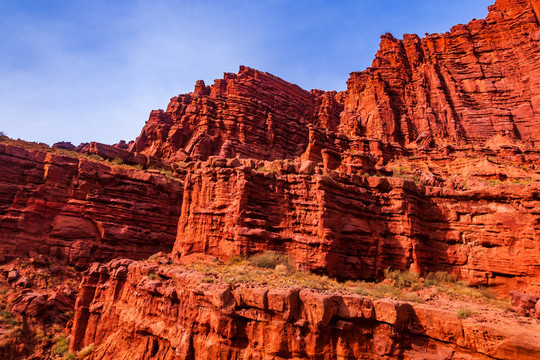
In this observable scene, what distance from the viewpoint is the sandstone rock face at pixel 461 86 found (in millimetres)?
39406

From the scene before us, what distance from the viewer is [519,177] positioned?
81.9 feet

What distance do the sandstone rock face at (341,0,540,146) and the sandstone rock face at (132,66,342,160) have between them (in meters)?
13.2

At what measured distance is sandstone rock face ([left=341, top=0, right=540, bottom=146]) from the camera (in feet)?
129

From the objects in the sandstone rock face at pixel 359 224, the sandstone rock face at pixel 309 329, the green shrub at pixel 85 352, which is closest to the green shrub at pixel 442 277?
the sandstone rock face at pixel 359 224

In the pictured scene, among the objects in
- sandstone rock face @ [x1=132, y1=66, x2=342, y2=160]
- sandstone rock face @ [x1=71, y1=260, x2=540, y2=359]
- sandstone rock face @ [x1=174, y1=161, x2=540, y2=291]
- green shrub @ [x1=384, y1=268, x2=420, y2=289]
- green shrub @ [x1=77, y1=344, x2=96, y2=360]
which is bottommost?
green shrub @ [x1=77, y1=344, x2=96, y2=360]

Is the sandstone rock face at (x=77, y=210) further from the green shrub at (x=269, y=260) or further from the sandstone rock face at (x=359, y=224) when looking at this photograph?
the green shrub at (x=269, y=260)

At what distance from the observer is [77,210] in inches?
1038

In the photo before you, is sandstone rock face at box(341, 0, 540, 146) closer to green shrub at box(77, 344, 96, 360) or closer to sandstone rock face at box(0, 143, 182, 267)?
sandstone rock face at box(0, 143, 182, 267)

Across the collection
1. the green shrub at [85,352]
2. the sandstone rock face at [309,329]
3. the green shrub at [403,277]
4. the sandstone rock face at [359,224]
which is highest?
the sandstone rock face at [359,224]

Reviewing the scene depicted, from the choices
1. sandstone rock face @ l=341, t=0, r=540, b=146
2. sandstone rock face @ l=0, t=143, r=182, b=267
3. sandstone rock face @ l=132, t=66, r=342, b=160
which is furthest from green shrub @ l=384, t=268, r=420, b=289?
sandstone rock face @ l=132, t=66, r=342, b=160

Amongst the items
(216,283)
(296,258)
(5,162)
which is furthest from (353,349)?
(5,162)

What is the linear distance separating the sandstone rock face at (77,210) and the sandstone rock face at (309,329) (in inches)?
696

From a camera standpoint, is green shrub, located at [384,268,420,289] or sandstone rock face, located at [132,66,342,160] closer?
green shrub, located at [384,268,420,289]

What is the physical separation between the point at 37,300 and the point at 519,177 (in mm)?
37339
